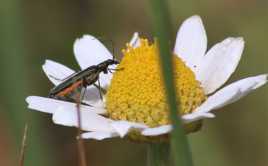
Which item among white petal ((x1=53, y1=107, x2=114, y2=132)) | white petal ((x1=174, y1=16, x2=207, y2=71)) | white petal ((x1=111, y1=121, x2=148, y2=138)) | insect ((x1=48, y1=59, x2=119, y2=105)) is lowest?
white petal ((x1=111, y1=121, x2=148, y2=138))

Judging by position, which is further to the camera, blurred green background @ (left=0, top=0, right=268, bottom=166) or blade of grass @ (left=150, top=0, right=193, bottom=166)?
blurred green background @ (left=0, top=0, right=268, bottom=166)

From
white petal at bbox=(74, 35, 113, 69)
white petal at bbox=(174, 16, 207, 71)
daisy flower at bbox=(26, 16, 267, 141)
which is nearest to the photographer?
daisy flower at bbox=(26, 16, 267, 141)

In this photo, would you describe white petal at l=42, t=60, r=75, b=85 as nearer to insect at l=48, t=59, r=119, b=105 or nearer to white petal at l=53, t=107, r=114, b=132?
insect at l=48, t=59, r=119, b=105

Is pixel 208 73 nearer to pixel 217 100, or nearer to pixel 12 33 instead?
pixel 217 100

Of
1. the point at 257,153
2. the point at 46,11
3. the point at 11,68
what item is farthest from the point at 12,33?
the point at 257,153

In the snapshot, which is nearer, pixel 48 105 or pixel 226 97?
pixel 226 97

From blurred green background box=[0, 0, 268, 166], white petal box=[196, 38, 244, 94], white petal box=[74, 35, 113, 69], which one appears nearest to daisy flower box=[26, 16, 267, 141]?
white petal box=[196, 38, 244, 94]

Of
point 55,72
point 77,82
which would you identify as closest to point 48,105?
point 77,82

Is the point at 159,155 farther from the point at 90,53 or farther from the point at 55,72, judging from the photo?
the point at 90,53
